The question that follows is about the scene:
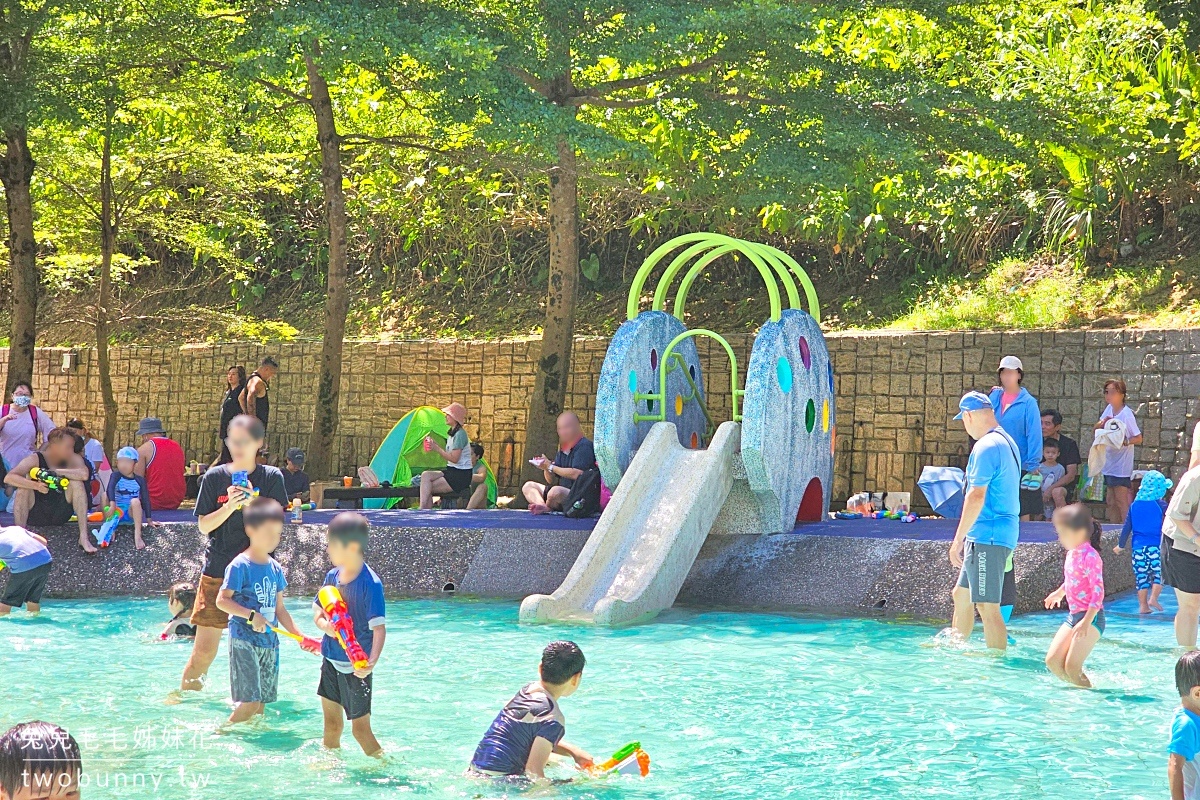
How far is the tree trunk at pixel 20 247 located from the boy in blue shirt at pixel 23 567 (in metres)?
7.43

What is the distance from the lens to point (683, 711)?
7309mm

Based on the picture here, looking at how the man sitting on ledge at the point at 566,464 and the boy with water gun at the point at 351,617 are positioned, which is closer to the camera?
the boy with water gun at the point at 351,617

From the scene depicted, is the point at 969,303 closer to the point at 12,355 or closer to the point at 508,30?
the point at 508,30

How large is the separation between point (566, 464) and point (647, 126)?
591 cm

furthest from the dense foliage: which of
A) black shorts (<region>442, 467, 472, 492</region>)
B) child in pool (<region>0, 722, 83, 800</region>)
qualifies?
child in pool (<region>0, 722, 83, 800</region>)

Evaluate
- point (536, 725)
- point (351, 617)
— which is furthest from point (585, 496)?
point (536, 725)

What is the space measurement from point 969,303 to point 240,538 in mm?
12452

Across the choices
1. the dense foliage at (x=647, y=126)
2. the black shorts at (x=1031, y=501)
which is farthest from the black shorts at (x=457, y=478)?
the black shorts at (x=1031, y=501)

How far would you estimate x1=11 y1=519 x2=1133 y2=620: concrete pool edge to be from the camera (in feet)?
34.8

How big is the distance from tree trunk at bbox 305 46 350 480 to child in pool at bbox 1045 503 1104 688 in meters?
11.4

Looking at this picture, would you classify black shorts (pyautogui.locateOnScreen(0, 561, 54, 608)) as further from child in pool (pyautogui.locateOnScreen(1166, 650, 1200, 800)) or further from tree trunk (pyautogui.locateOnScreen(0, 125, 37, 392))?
child in pool (pyautogui.locateOnScreen(1166, 650, 1200, 800))

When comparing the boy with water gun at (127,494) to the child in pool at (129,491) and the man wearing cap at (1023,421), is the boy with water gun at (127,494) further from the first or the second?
the man wearing cap at (1023,421)

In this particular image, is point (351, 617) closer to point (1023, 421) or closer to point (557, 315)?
point (1023, 421)

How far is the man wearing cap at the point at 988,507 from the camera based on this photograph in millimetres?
8102
